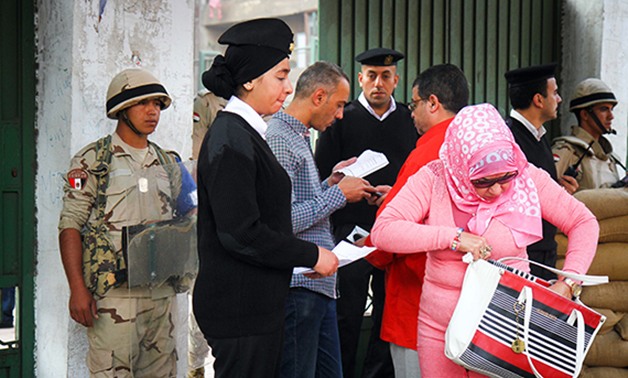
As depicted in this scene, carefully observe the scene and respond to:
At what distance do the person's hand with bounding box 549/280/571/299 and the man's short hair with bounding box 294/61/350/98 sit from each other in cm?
133

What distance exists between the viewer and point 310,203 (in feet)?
11.2

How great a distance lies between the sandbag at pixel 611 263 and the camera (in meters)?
4.94

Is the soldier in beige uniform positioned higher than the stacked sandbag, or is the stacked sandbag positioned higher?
the soldier in beige uniform

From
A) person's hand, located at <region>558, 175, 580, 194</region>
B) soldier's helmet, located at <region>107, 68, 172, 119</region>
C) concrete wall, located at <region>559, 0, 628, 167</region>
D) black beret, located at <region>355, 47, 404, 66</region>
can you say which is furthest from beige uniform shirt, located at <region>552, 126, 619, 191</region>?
soldier's helmet, located at <region>107, 68, 172, 119</region>

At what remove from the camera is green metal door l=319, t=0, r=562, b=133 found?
556 centimetres

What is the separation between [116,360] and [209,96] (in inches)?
75.7

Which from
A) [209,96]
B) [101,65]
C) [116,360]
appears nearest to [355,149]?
[209,96]

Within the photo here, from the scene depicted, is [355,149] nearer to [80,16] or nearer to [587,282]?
[80,16]

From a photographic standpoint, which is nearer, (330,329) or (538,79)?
(330,329)

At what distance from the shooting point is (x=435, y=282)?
10.1 ft

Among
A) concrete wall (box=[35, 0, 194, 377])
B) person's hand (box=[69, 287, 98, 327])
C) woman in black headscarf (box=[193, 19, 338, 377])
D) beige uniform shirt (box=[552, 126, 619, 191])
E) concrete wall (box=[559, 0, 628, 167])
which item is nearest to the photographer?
woman in black headscarf (box=[193, 19, 338, 377])

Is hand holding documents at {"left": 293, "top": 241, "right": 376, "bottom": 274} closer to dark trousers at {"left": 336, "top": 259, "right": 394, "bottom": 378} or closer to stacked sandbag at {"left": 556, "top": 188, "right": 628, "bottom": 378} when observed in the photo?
dark trousers at {"left": 336, "top": 259, "right": 394, "bottom": 378}

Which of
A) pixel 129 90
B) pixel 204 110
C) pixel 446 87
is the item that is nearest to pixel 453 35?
pixel 204 110

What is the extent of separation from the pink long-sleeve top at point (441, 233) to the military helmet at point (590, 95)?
2666 mm
